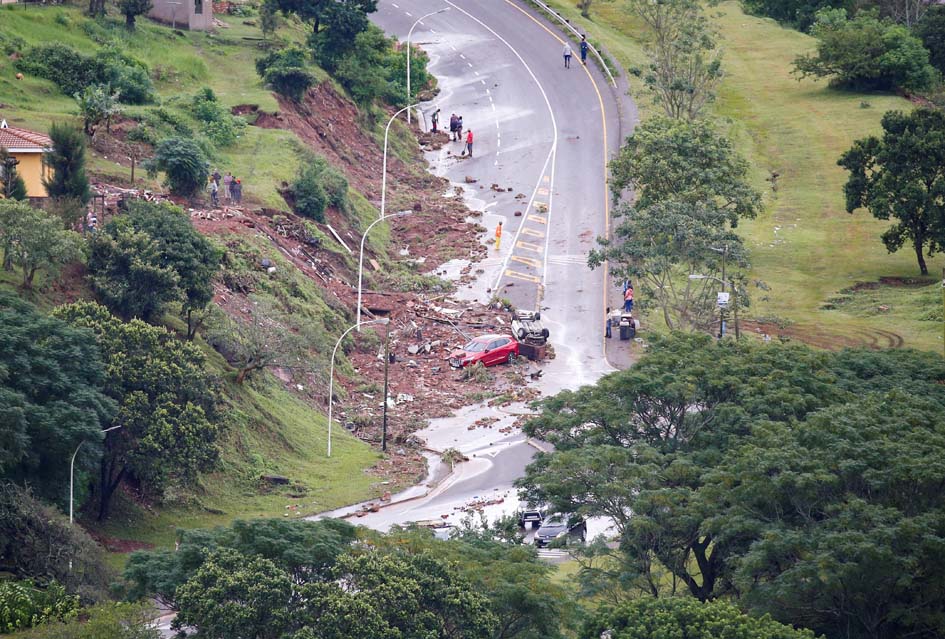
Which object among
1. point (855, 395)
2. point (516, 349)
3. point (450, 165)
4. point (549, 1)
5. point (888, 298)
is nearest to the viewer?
point (855, 395)

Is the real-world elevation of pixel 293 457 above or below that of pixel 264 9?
below

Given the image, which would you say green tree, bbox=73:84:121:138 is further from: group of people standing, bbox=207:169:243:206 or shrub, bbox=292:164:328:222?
shrub, bbox=292:164:328:222

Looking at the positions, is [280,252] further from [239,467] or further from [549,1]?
[549,1]

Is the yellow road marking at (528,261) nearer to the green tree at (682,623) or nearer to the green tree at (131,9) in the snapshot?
the green tree at (131,9)

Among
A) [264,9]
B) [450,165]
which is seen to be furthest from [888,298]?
[264,9]

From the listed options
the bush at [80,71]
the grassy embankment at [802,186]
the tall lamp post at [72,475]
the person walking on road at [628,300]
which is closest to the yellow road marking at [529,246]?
the person walking on road at [628,300]

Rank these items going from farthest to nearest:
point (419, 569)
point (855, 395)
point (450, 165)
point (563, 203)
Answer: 1. point (450, 165)
2. point (563, 203)
3. point (855, 395)
4. point (419, 569)

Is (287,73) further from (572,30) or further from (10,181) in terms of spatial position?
(10,181)

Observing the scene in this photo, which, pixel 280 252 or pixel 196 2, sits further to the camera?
pixel 196 2
